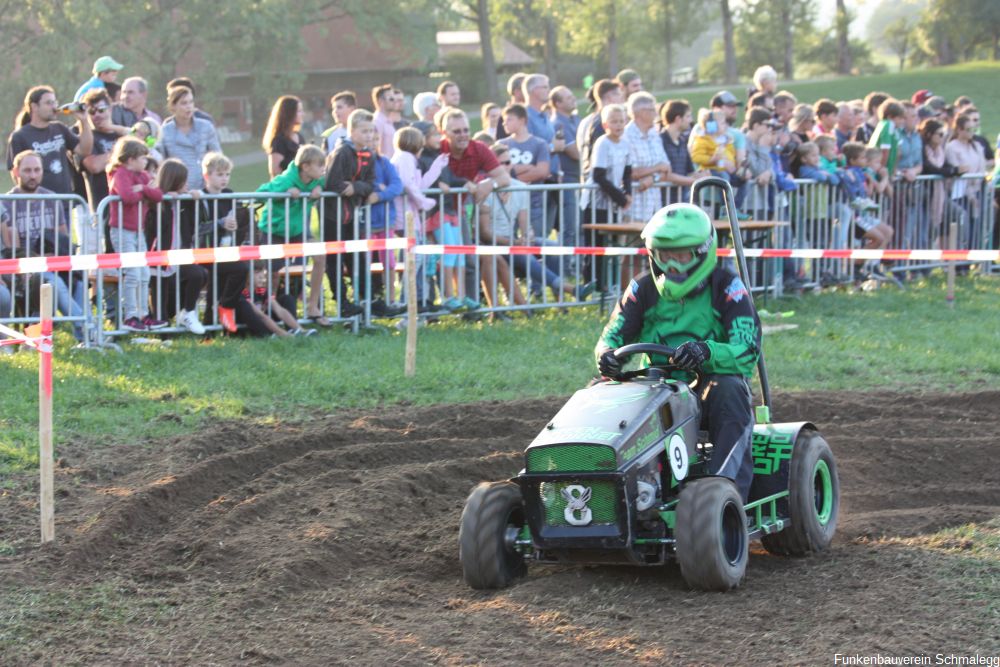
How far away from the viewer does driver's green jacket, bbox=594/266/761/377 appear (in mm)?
6773

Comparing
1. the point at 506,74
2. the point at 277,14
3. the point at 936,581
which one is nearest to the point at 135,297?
the point at 936,581

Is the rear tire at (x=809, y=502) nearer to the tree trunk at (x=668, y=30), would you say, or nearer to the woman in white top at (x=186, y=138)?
the woman in white top at (x=186, y=138)

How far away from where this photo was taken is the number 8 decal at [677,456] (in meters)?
Result: 6.36

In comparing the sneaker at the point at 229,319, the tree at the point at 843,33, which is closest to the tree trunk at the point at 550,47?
the tree at the point at 843,33

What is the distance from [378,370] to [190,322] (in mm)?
1966

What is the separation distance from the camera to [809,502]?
266 inches

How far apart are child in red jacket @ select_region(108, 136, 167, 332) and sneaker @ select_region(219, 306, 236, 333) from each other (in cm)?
56

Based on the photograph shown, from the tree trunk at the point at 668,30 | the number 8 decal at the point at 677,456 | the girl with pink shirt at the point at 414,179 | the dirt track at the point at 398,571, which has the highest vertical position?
the tree trunk at the point at 668,30

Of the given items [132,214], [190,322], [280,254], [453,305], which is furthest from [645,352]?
[453,305]

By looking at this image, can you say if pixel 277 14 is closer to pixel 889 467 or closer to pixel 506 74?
pixel 506 74

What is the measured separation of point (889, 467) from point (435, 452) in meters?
2.94

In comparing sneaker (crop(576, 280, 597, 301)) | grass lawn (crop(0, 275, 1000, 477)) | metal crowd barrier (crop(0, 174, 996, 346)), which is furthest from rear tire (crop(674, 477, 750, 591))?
sneaker (crop(576, 280, 597, 301))

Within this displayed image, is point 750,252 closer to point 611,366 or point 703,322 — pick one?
point 703,322

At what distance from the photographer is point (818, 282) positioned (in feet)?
52.4
